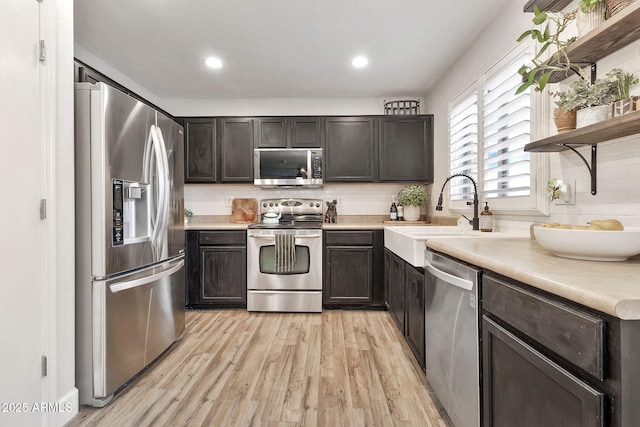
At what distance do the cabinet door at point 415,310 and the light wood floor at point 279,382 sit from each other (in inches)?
5.4

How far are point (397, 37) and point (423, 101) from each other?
60.9 inches

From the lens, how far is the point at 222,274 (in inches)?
134

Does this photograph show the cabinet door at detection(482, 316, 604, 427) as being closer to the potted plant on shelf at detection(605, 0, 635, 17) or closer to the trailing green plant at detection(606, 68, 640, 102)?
the trailing green plant at detection(606, 68, 640, 102)

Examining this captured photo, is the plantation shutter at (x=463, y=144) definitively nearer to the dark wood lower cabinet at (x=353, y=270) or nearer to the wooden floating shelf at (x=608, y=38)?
the dark wood lower cabinet at (x=353, y=270)

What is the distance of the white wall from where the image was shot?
4.20 ft

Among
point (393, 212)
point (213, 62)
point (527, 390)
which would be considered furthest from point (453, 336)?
point (213, 62)

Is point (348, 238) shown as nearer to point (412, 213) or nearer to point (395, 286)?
point (395, 286)

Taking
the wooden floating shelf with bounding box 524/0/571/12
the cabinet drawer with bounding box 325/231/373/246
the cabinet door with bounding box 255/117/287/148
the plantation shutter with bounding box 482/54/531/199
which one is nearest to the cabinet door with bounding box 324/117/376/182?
the cabinet door with bounding box 255/117/287/148

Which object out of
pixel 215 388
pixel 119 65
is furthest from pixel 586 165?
pixel 119 65

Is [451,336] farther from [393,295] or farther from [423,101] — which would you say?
[423,101]

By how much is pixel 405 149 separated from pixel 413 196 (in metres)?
0.57

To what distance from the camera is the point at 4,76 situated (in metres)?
1.29

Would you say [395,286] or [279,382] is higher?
[395,286]

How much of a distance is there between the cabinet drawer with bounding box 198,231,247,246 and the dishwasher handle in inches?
85.3
